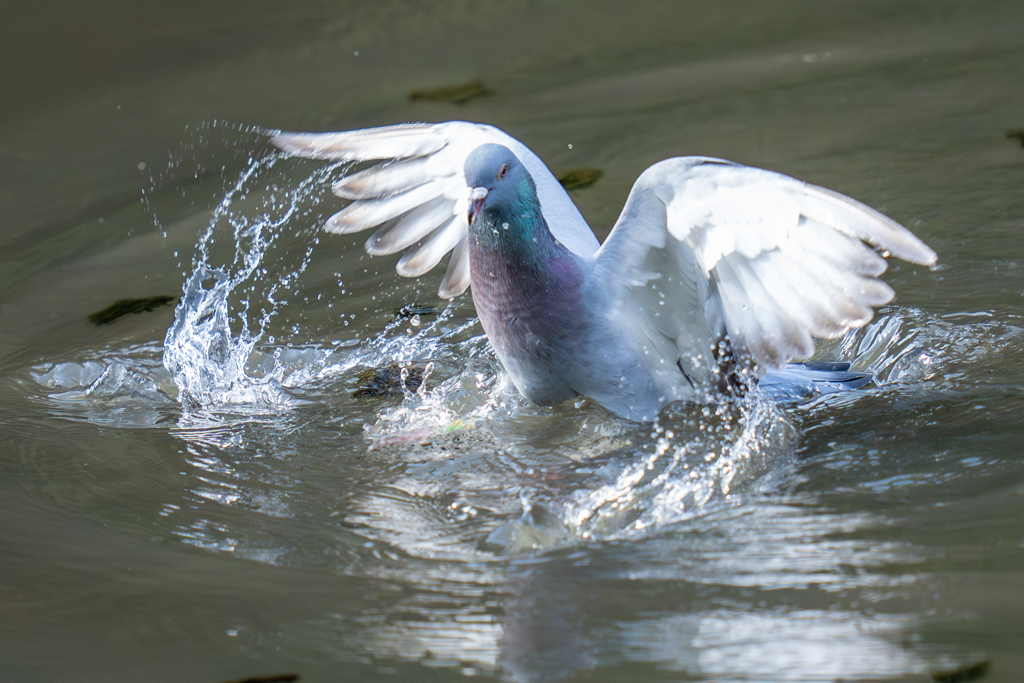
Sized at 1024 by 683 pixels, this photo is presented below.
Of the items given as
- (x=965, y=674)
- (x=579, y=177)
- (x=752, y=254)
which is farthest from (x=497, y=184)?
(x=579, y=177)

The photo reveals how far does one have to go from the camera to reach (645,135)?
556 centimetres

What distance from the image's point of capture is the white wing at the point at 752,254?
8.94ft

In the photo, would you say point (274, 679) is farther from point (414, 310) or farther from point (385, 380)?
point (414, 310)

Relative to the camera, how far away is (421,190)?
4.02 metres

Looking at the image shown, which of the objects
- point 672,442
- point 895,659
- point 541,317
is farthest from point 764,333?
point 895,659

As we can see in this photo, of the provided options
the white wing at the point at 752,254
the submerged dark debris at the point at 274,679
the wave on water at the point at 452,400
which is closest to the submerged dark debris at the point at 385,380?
the wave on water at the point at 452,400

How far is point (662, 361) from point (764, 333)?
0.45 m

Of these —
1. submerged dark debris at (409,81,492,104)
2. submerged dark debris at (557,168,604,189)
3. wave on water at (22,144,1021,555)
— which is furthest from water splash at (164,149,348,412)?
submerged dark debris at (557,168,604,189)

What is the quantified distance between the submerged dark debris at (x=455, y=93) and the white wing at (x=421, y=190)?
6.28ft

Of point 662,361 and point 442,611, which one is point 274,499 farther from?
point 662,361

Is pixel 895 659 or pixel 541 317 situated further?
pixel 541 317

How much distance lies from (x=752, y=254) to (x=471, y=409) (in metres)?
1.19

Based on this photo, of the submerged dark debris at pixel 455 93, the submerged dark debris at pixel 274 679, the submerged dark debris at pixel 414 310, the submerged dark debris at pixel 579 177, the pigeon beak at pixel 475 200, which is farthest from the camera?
the submerged dark debris at pixel 455 93

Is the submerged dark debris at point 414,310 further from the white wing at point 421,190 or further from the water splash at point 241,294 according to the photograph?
the water splash at point 241,294
